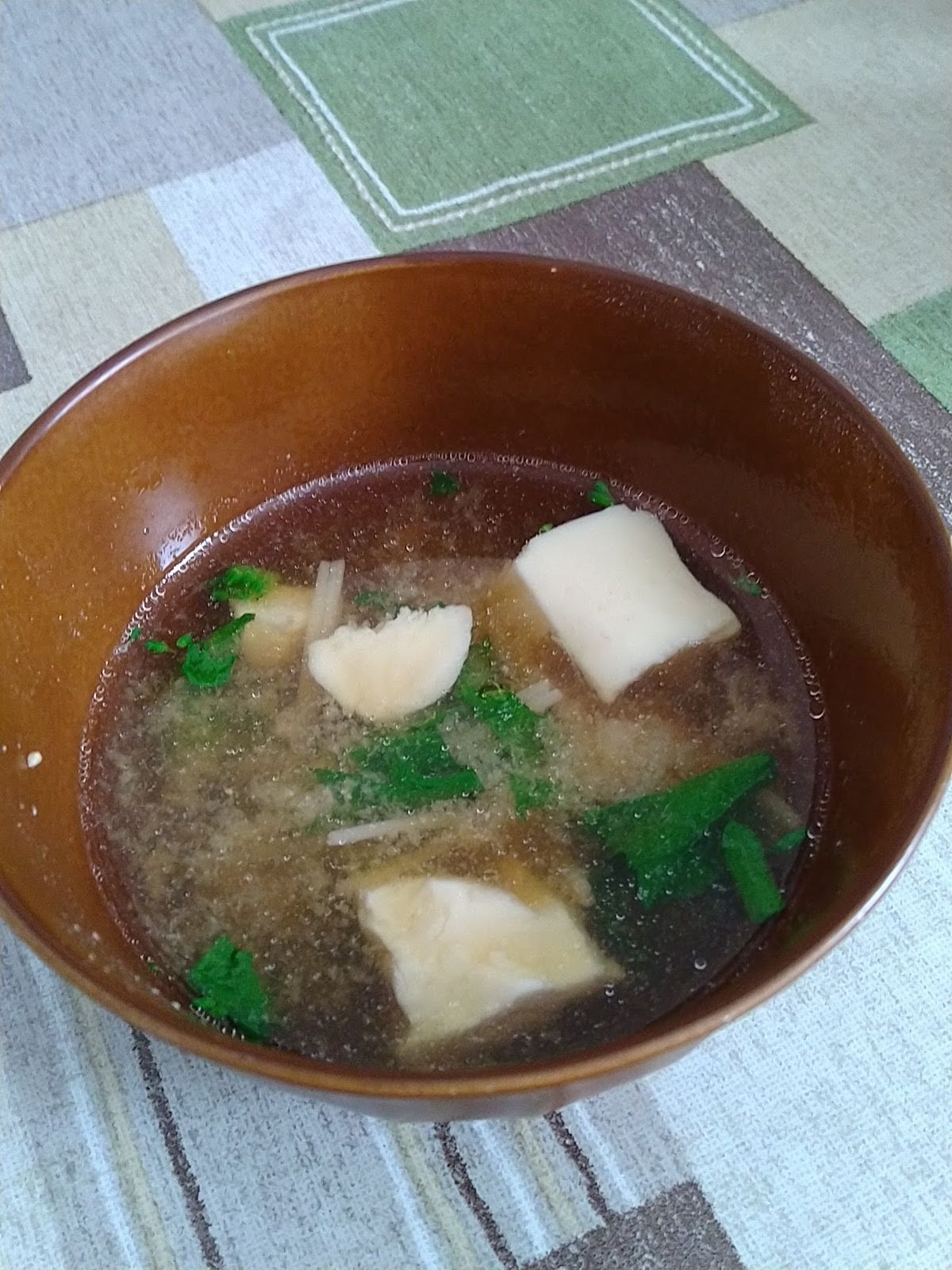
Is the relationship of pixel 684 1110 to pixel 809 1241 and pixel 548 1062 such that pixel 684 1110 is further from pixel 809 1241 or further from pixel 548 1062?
pixel 548 1062

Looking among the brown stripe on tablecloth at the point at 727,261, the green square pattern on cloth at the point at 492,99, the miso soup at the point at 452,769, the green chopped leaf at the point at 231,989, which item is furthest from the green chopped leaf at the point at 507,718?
the green square pattern on cloth at the point at 492,99

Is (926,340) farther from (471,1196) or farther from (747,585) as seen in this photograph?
(471,1196)

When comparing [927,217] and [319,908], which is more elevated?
[927,217]

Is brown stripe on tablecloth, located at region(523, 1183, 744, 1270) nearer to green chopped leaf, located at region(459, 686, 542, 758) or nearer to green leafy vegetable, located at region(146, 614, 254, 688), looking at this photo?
green chopped leaf, located at region(459, 686, 542, 758)

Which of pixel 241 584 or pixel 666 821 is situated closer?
pixel 666 821

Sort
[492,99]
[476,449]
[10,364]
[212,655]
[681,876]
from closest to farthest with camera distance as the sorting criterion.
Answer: [681,876], [212,655], [476,449], [10,364], [492,99]

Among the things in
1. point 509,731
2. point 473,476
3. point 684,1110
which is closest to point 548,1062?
point 684,1110

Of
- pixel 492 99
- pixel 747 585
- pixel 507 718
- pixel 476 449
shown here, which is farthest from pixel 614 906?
pixel 492 99
